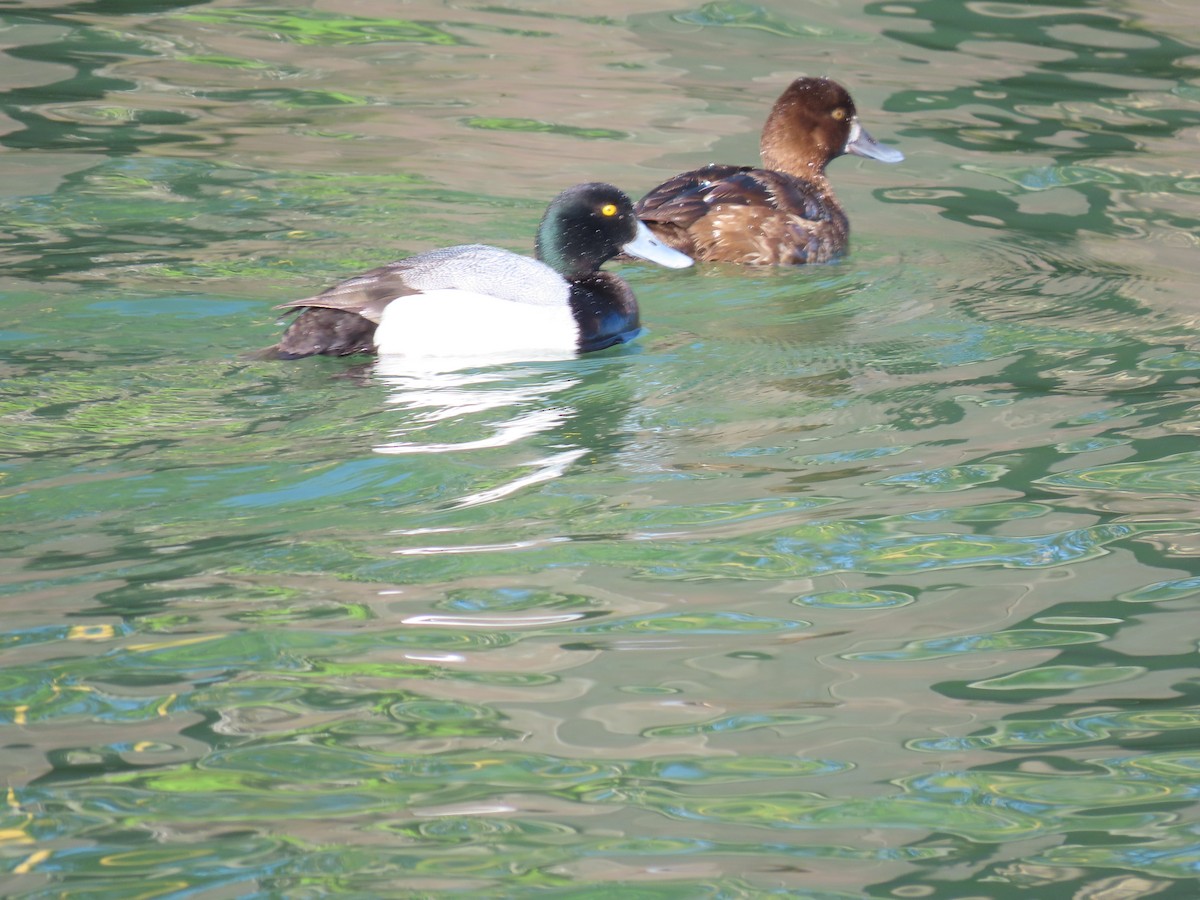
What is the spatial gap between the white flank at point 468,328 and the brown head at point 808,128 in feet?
10.1

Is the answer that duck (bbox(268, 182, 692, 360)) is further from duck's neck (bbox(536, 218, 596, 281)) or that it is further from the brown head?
the brown head

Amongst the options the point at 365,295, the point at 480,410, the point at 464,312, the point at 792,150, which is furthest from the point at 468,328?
the point at 792,150

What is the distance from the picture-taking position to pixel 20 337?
283 inches

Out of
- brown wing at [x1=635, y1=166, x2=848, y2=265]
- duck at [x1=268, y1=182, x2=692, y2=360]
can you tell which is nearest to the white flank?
duck at [x1=268, y1=182, x2=692, y2=360]

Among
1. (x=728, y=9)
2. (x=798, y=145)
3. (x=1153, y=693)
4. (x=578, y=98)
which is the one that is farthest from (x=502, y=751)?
(x=728, y=9)

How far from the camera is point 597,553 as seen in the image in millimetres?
5078

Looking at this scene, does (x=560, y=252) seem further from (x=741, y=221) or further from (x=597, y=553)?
(x=597, y=553)

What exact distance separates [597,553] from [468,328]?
233 centimetres

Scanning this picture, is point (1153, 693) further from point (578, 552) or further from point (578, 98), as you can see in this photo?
point (578, 98)

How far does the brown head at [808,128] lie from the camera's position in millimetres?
9828

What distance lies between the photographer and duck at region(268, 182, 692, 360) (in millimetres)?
7098

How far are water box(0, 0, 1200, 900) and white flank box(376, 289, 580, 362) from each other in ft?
0.59

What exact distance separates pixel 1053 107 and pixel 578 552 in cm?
847

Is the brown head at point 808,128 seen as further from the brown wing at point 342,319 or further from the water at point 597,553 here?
the brown wing at point 342,319
